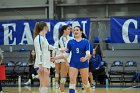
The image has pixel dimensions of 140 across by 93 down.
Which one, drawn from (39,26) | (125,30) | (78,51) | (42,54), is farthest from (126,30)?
(42,54)

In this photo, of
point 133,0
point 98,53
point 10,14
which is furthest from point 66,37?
point 10,14

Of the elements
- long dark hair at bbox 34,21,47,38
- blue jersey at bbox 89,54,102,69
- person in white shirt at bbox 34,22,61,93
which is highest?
long dark hair at bbox 34,21,47,38

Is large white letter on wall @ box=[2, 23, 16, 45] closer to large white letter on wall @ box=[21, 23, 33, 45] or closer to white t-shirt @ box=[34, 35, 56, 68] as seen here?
large white letter on wall @ box=[21, 23, 33, 45]

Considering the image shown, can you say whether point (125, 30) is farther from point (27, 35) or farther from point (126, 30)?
point (27, 35)

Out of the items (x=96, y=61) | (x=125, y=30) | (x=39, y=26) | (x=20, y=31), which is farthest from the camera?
(x=20, y=31)

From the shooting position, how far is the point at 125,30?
57.2 ft

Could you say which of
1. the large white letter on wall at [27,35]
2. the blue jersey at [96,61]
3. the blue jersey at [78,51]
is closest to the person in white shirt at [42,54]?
the blue jersey at [78,51]

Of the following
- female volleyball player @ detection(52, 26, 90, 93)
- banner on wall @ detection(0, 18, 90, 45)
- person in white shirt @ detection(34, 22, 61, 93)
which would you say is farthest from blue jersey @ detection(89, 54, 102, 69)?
person in white shirt @ detection(34, 22, 61, 93)

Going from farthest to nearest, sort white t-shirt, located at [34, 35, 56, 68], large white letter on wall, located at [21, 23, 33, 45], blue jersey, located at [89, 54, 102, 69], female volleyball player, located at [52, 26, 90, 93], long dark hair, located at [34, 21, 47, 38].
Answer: large white letter on wall, located at [21, 23, 33, 45] < blue jersey, located at [89, 54, 102, 69] < female volleyball player, located at [52, 26, 90, 93] < long dark hair, located at [34, 21, 47, 38] < white t-shirt, located at [34, 35, 56, 68]

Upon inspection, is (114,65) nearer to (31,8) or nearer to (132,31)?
(132,31)

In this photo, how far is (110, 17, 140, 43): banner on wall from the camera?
1722 cm

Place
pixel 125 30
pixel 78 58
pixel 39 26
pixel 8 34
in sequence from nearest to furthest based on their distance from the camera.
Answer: pixel 39 26
pixel 78 58
pixel 125 30
pixel 8 34

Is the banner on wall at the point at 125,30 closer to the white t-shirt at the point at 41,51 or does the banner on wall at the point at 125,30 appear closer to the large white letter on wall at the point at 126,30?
the large white letter on wall at the point at 126,30

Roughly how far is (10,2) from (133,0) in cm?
828
